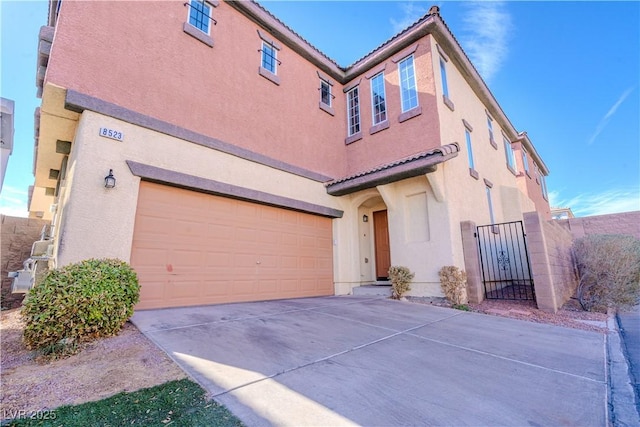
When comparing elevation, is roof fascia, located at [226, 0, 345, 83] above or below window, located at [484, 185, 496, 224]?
above

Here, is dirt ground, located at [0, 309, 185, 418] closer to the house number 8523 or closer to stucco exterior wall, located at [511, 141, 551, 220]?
the house number 8523

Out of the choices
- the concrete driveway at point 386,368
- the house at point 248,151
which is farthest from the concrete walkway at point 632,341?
the house at point 248,151

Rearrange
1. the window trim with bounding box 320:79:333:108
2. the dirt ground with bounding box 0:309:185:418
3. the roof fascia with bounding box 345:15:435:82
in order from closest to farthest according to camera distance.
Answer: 1. the dirt ground with bounding box 0:309:185:418
2. the roof fascia with bounding box 345:15:435:82
3. the window trim with bounding box 320:79:333:108

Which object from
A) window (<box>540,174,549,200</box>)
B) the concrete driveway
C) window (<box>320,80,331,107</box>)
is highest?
window (<box>320,80,331,107</box>)

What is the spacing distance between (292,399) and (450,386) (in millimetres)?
1420

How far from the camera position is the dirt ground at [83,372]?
6.95 ft

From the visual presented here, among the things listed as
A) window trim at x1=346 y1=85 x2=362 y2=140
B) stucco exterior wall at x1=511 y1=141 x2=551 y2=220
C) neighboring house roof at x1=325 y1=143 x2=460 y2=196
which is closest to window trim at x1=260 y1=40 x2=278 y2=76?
window trim at x1=346 y1=85 x2=362 y2=140

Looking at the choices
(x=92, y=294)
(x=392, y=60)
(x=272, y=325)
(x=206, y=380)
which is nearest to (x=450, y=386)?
(x=206, y=380)

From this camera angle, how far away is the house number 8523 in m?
4.96

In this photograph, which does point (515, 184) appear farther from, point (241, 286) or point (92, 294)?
point (92, 294)

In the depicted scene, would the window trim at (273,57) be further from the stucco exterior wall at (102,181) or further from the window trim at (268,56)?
the stucco exterior wall at (102,181)

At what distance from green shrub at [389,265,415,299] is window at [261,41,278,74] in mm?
7010

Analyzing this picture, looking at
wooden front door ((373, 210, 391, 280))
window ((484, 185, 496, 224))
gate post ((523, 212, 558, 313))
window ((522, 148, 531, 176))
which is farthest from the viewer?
window ((522, 148, 531, 176))

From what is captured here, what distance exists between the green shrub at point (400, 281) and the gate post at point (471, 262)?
1.40 m
